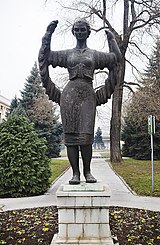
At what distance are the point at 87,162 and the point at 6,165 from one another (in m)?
5.08

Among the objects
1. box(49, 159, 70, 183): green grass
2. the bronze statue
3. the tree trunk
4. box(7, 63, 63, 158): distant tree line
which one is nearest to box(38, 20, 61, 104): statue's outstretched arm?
the bronze statue

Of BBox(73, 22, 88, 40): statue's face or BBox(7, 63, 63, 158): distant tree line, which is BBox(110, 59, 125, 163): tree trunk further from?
BBox(73, 22, 88, 40): statue's face

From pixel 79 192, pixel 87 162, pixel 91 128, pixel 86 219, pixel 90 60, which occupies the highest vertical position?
pixel 90 60

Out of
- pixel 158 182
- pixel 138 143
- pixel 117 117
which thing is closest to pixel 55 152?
pixel 138 143

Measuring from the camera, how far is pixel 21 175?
9055 millimetres

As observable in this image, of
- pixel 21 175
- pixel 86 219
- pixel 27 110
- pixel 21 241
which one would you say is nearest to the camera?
pixel 86 219

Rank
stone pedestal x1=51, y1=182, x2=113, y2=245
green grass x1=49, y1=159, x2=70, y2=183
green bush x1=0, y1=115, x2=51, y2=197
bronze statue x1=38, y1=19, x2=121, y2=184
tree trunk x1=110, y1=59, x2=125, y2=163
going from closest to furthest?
stone pedestal x1=51, y1=182, x2=113, y2=245, bronze statue x1=38, y1=19, x2=121, y2=184, green bush x1=0, y1=115, x2=51, y2=197, green grass x1=49, y1=159, x2=70, y2=183, tree trunk x1=110, y1=59, x2=125, y2=163

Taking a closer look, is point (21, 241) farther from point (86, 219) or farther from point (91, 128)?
point (91, 128)

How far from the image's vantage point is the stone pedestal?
4.10 meters

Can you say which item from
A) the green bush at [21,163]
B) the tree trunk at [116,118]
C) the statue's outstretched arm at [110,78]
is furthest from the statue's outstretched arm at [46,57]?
the tree trunk at [116,118]

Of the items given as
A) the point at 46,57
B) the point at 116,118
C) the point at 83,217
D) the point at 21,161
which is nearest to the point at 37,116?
the point at 116,118

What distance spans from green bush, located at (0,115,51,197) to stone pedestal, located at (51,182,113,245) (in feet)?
16.6

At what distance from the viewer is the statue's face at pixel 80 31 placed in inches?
173

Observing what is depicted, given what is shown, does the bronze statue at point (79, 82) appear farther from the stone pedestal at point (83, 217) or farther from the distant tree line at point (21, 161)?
the distant tree line at point (21, 161)
